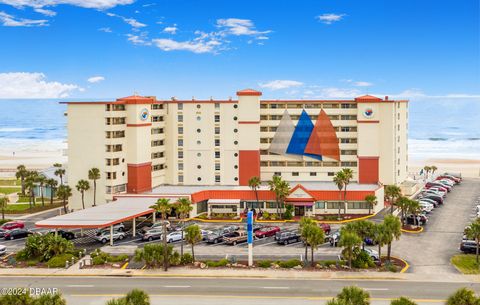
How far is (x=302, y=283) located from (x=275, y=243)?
1514 cm

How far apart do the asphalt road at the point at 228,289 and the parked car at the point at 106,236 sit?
13.5 m

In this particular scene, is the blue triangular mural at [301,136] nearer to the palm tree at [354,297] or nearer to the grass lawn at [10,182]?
the palm tree at [354,297]

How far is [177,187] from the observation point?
3260 inches

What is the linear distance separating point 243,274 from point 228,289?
422 cm

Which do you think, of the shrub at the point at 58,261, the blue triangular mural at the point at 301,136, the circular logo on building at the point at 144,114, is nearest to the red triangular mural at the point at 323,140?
the blue triangular mural at the point at 301,136

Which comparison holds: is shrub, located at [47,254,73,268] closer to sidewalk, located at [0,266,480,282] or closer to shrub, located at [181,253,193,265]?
sidewalk, located at [0,266,480,282]

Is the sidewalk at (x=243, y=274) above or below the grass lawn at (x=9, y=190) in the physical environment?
below

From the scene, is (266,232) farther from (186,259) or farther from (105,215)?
(105,215)

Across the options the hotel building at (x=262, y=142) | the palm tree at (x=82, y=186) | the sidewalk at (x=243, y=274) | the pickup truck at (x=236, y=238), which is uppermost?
the hotel building at (x=262, y=142)

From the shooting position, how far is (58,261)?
5031cm

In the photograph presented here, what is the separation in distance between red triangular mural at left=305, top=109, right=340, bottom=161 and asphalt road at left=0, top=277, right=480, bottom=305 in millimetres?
41558

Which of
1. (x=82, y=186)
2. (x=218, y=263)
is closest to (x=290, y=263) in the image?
(x=218, y=263)

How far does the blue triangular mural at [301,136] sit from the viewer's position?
8469cm

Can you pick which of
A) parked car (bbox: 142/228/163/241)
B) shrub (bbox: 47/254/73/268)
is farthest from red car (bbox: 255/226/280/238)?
shrub (bbox: 47/254/73/268)
